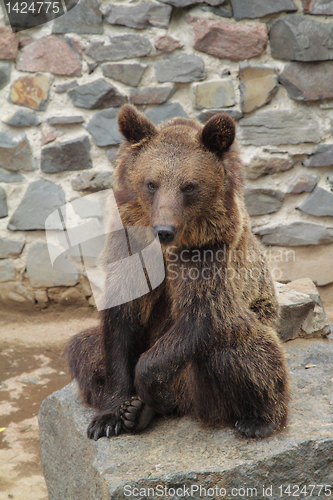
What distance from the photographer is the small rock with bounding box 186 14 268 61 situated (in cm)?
544

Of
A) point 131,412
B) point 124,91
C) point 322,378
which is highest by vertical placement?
point 124,91

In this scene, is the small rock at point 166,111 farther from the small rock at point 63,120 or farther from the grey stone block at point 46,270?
the grey stone block at point 46,270

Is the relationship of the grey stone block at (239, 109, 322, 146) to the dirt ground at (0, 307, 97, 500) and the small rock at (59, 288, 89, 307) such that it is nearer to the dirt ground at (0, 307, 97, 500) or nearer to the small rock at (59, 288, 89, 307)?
the small rock at (59, 288, 89, 307)

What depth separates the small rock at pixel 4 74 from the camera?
5496 millimetres

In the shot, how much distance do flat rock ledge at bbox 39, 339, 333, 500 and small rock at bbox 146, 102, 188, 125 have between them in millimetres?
3455

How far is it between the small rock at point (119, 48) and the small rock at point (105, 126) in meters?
0.57

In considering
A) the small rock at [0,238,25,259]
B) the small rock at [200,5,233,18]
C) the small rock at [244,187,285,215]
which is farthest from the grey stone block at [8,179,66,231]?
the small rock at [200,5,233,18]

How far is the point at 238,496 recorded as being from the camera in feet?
8.52

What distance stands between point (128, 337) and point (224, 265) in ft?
2.43

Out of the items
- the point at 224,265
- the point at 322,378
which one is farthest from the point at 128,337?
the point at 322,378

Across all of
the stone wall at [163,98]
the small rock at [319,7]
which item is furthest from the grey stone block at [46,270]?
the small rock at [319,7]

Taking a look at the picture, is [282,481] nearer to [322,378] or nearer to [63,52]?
[322,378]

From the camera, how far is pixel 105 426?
9.53 feet

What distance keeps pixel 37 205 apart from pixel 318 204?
3.27 meters
